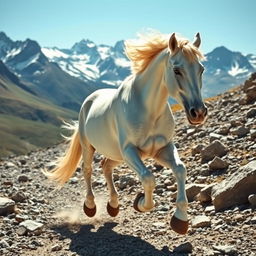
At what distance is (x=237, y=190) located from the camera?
8.73 metres

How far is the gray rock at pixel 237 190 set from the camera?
8.60 m

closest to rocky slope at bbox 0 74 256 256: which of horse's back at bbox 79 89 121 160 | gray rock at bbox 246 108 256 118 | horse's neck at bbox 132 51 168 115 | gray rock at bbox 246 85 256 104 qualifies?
gray rock at bbox 246 108 256 118

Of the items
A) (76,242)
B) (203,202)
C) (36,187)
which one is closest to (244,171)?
(203,202)

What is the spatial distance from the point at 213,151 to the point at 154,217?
3986 millimetres

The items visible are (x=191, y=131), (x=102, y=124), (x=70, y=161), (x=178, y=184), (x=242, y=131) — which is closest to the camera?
(x=178, y=184)

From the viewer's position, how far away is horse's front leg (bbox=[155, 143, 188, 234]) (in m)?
6.97

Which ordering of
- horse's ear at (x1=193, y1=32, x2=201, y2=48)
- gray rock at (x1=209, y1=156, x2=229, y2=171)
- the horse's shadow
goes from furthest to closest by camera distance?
gray rock at (x1=209, y1=156, x2=229, y2=171), the horse's shadow, horse's ear at (x1=193, y1=32, x2=201, y2=48)

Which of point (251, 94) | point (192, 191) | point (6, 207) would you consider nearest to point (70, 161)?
point (6, 207)

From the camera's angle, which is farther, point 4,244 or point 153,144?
point 4,244

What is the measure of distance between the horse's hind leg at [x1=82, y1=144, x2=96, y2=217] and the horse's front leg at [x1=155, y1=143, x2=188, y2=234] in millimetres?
3467

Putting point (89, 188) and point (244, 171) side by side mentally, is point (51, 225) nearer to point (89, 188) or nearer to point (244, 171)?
point (89, 188)

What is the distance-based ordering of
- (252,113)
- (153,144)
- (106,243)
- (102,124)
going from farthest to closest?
(252,113)
(102,124)
(106,243)
(153,144)

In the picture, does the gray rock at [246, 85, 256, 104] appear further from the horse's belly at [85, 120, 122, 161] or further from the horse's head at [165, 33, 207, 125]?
the horse's head at [165, 33, 207, 125]

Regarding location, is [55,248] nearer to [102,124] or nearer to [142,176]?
[142,176]
